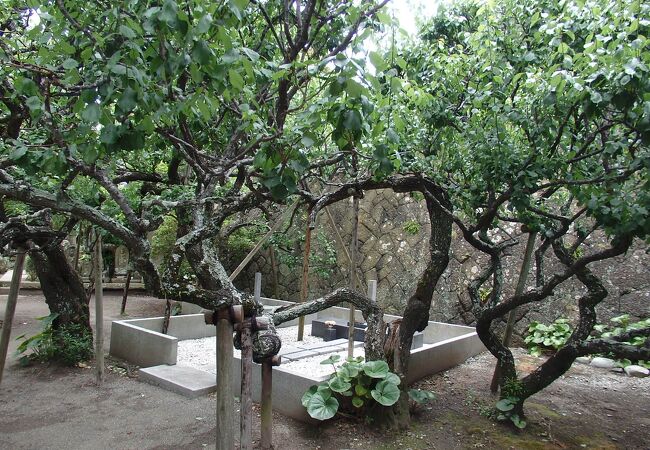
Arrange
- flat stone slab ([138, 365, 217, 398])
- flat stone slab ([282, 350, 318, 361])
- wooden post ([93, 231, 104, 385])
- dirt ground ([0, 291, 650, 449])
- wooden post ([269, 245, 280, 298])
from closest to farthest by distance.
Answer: dirt ground ([0, 291, 650, 449]) → flat stone slab ([138, 365, 217, 398]) → wooden post ([93, 231, 104, 385]) → flat stone slab ([282, 350, 318, 361]) → wooden post ([269, 245, 280, 298])

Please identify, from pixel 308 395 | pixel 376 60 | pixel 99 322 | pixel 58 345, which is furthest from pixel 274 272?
pixel 376 60

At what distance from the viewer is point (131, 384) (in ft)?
17.0

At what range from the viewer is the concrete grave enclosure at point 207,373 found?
4.33 meters

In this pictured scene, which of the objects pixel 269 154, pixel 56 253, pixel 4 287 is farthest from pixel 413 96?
pixel 4 287

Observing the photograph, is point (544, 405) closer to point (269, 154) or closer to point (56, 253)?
point (269, 154)

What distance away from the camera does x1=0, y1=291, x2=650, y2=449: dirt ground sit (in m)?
3.79

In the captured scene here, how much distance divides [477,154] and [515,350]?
4560 mm

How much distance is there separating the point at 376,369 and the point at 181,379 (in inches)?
91.6

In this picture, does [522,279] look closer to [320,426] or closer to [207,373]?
[320,426]

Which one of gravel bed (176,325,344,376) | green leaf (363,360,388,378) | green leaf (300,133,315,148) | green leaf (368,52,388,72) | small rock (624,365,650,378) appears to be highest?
green leaf (368,52,388,72)

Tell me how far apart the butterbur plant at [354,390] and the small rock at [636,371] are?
3657 mm

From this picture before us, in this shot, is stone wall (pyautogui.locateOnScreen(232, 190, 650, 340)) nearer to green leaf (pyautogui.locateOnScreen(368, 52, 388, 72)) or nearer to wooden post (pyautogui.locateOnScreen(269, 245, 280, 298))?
wooden post (pyautogui.locateOnScreen(269, 245, 280, 298))

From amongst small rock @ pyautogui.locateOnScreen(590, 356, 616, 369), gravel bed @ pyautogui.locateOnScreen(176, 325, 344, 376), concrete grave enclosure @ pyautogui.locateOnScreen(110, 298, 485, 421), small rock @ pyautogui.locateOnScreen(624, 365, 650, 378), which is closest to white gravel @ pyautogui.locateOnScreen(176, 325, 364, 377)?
gravel bed @ pyautogui.locateOnScreen(176, 325, 344, 376)

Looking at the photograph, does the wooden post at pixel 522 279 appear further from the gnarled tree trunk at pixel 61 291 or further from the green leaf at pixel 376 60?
the gnarled tree trunk at pixel 61 291
